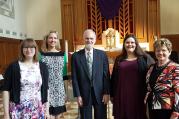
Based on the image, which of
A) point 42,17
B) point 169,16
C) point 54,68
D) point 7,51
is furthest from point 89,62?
point 42,17

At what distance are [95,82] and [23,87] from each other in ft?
3.24

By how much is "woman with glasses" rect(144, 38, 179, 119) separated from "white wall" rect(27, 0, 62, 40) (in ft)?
30.9

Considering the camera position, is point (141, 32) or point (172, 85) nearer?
point (172, 85)

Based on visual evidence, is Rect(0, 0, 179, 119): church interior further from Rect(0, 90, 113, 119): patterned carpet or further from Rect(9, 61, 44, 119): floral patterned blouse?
Rect(9, 61, 44, 119): floral patterned blouse

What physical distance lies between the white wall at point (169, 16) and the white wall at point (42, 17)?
4.13m

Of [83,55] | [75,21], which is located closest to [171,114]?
[83,55]

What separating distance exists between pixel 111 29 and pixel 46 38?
7131 millimetres

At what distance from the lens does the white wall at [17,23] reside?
33.0 feet

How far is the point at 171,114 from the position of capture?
2.74 m

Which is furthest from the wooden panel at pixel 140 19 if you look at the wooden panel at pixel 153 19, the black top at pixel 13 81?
the black top at pixel 13 81

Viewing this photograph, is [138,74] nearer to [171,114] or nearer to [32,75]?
[171,114]

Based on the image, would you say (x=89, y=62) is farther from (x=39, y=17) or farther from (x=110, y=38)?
(x=39, y=17)

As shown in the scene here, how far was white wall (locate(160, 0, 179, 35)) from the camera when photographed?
11.4m

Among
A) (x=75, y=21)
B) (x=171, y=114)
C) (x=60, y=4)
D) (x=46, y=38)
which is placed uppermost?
(x=60, y=4)
